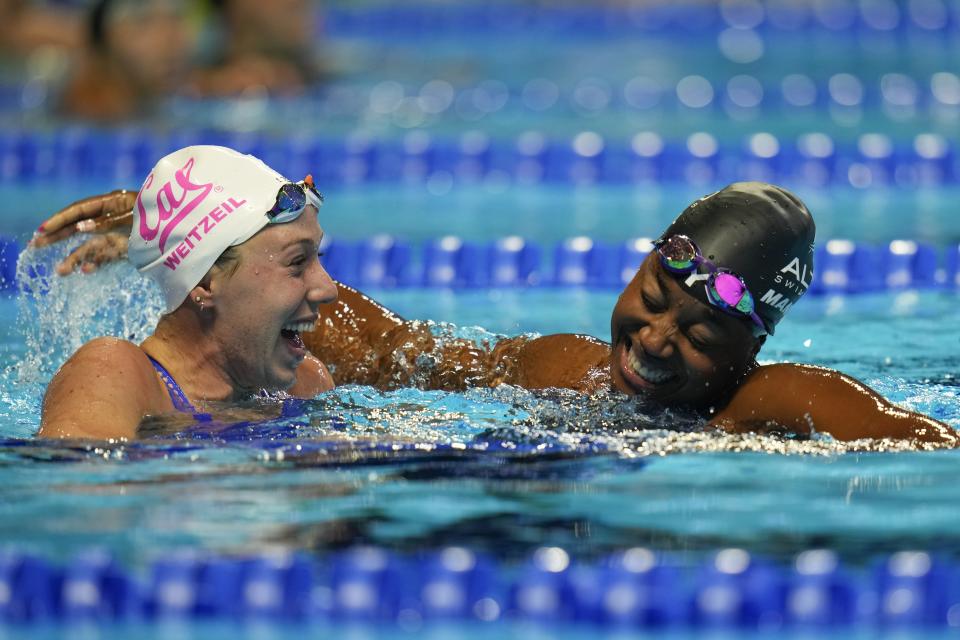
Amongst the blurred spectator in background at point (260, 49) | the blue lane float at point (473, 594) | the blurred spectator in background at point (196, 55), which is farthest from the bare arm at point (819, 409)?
the blurred spectator in background at point (260, 49)

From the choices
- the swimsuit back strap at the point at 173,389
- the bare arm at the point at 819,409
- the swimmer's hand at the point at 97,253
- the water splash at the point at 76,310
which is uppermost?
the swimmer's hand at the point at 97,253

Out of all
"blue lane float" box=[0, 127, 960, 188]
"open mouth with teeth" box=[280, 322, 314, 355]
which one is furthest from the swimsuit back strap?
"blue lane float" box=[0, 127, 960, 188]

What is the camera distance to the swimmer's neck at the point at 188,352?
3.52 m

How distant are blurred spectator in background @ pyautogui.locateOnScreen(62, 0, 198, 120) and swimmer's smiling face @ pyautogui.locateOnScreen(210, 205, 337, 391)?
5381 millimetres

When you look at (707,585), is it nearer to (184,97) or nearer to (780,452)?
(780,452)

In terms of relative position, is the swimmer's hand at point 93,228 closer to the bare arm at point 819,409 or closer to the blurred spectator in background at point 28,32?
the bare arm at point 819,409

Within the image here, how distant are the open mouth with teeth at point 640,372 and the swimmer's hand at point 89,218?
1313 millimetres

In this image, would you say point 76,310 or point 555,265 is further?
point 555,265

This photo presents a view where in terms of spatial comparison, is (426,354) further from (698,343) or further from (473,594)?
(473,594)

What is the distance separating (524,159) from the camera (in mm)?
7969

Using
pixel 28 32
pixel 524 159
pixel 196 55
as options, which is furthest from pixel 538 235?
pixel 28 32

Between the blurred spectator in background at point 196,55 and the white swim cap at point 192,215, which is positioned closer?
the white swim cap at point 192,215

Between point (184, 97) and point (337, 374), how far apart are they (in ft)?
20.7

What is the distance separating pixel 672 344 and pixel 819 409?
0.38 m
